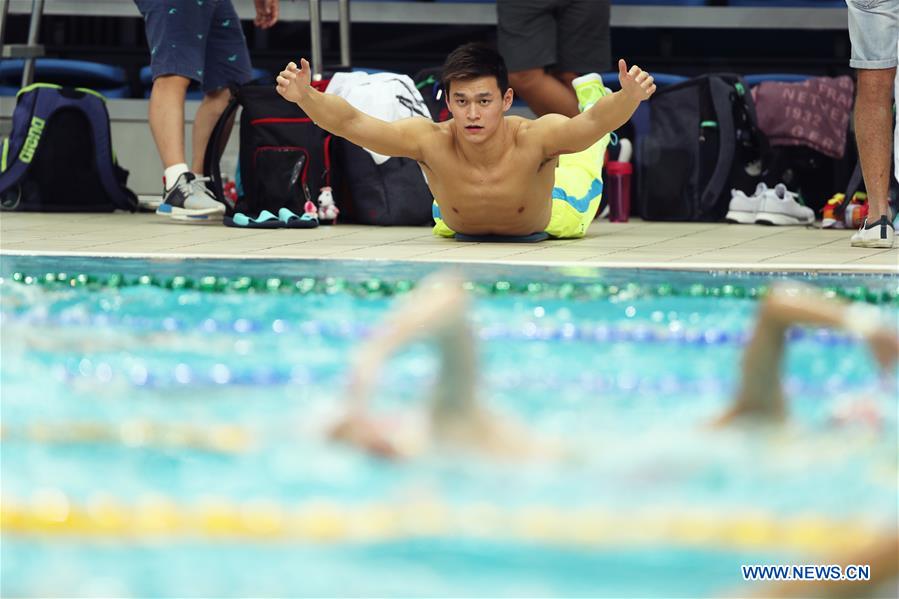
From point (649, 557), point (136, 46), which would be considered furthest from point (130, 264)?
point (136, 46)

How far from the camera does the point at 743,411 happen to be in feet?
6.48

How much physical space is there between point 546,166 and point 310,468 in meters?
3.46

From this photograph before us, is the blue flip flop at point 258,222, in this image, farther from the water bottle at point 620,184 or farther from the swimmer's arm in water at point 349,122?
the water bottle at point 620,184

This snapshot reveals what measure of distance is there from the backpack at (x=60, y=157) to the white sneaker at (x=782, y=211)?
3174 mm

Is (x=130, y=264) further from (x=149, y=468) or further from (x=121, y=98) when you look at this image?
(x=121, y=98)

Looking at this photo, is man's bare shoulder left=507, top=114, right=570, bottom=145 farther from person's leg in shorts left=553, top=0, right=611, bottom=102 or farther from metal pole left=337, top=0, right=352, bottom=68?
metal pole left=337, top=0, right=352, bottom=68

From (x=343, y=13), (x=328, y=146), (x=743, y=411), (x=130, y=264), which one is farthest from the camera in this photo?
(x=343, y=13)

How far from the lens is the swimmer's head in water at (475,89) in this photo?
4898 millimetres

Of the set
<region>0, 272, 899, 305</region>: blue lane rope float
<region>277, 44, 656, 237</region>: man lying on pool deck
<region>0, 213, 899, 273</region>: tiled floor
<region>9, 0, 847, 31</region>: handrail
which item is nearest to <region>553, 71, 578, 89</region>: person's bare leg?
<region>0, 213, 899, 273</region>: tiled floor

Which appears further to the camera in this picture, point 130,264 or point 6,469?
point 130,264

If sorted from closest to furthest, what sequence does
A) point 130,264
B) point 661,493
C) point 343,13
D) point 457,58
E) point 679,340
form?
point 661,493 < point 679,340 < point 130,264 < point 457,58 < point 343,13

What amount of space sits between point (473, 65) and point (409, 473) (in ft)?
10.9

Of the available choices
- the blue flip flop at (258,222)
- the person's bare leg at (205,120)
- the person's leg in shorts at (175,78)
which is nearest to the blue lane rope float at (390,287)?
the blue flip flop at (258,222)

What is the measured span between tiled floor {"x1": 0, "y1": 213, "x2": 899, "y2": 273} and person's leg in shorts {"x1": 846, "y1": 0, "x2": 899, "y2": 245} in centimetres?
27
